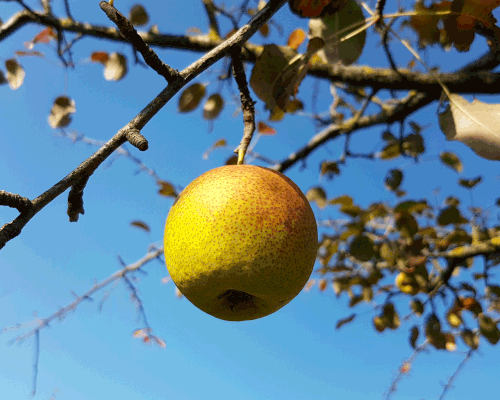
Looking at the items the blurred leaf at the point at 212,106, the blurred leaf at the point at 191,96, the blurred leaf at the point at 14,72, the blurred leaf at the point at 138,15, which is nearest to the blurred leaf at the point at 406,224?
the blurred leaf at the point at 212,106

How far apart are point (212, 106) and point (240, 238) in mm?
1925

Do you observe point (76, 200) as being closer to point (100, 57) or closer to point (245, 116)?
point (245, 116)

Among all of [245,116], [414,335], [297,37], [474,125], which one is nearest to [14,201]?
[245,116]

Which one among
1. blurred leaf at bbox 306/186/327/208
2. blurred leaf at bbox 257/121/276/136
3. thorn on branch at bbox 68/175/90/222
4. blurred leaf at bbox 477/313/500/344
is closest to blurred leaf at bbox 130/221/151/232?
blurred leaf at bbox 257/121/276/136

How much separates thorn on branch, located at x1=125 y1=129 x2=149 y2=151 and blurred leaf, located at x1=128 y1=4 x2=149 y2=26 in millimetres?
2148

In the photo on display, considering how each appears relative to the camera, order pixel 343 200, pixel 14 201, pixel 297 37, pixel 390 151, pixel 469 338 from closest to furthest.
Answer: pixel 14 201 → pixel 297 37 → pixel 343 200 → pixel 469 338 → pixel 390 151

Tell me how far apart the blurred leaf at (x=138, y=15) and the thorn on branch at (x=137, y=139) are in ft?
7.05

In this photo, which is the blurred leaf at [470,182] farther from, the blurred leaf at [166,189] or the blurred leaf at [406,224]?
the blurred leaf at [166,189]

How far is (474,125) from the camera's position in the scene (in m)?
1.14

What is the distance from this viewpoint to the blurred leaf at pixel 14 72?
98.1 inches

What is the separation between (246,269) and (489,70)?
94.0 inches

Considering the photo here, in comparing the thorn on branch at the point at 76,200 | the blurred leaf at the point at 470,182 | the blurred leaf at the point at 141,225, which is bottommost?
the thorn on branch at the point at 76,200

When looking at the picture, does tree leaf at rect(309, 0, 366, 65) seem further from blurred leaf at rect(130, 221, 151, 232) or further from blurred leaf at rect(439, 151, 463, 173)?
blurred leaf at rect(439, 151, 463, 173)

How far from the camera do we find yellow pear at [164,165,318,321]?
37.3 inches
